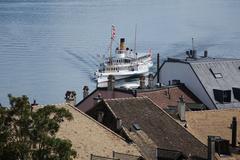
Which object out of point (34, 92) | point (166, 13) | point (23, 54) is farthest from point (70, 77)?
point (166, 13)

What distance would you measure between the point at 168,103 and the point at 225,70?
5.09 metres

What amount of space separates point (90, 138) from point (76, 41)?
77403 millimetres

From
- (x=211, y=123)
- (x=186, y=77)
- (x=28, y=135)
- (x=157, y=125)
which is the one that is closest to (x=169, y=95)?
(x=186, y=77)

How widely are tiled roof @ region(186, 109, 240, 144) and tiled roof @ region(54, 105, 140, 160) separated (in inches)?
243

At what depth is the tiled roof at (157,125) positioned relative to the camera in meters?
25.8

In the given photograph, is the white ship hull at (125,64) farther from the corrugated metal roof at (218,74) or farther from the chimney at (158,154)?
the chimney at (158,154)

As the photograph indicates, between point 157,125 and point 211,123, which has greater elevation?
point 211,123

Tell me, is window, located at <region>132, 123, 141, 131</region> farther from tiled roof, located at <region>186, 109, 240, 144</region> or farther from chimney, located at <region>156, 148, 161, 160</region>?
tiled roof, located at <region>186, 109, 240, 144</region>

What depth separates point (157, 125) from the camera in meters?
26.7

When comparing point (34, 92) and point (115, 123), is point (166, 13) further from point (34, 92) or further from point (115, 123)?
point (115, 123)

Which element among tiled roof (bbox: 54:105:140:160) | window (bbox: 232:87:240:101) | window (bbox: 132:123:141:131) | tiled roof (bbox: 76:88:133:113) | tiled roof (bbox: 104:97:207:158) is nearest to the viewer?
tiled roof (bbox: 54:105:140:160)

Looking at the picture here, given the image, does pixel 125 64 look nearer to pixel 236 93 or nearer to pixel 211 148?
pixel 236 93

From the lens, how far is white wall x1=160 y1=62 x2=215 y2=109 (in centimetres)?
3786

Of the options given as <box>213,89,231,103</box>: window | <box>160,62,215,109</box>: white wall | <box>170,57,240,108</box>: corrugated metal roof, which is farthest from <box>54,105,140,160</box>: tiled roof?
<box>213,89,231,103</box>: window
